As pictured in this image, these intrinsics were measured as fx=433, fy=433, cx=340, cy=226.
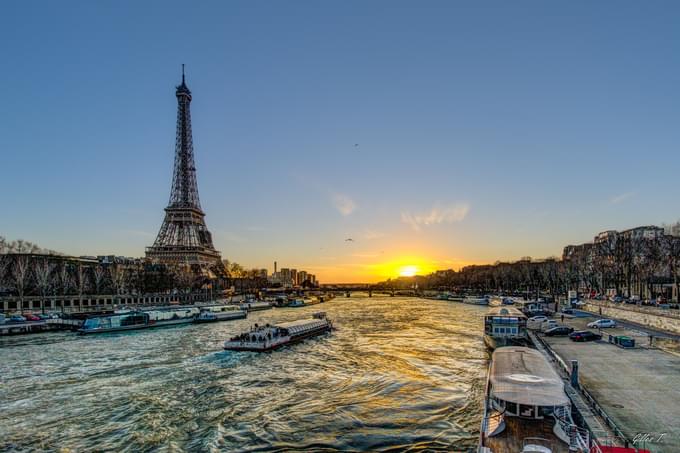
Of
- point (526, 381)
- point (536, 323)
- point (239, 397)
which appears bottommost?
point (536, 323)

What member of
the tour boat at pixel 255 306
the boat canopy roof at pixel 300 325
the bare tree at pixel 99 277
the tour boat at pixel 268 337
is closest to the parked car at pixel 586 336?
the tour boat at pixel 268 337

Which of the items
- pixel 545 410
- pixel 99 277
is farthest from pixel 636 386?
pixel 99 277

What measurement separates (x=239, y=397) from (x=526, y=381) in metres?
19.8

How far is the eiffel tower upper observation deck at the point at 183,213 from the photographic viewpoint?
159125mm

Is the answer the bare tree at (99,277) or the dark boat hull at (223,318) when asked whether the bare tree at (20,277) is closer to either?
the bare tree at (99,277)

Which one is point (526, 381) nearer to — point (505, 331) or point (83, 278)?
point (505, 331)

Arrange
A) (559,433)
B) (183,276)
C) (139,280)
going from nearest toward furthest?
(559,433) < (139,280) < (183,276)

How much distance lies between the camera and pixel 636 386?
2802cm

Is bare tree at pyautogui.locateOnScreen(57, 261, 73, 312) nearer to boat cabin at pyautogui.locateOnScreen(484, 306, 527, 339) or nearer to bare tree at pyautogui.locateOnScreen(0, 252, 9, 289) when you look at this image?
bare tree at pyautogui.locateOnScreen(0, 252, 9, 289)

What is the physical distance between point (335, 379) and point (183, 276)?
113039mm

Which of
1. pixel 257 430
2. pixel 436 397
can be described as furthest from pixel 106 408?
pixel 436 397

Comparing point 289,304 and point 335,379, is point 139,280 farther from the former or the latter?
point 335,379

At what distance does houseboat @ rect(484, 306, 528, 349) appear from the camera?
46.2m

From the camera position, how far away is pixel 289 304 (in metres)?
145
